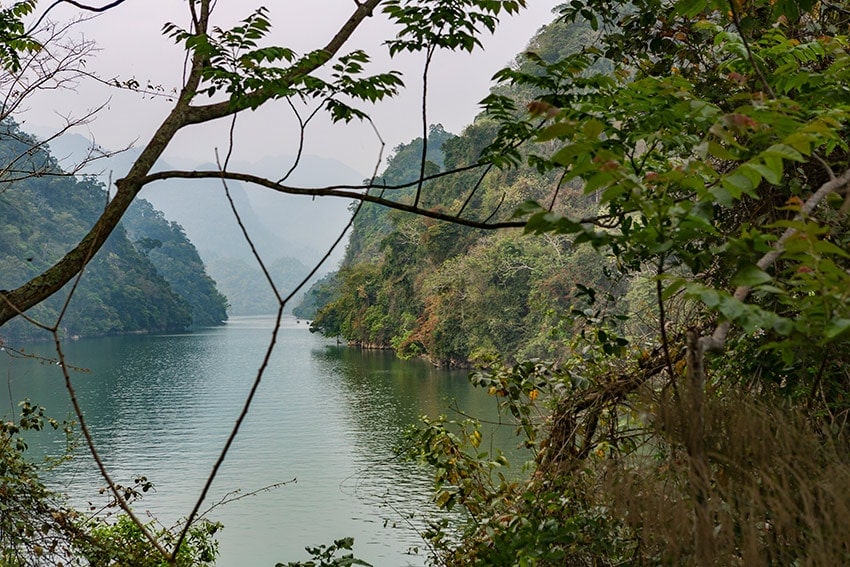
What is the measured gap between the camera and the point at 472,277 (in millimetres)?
22328

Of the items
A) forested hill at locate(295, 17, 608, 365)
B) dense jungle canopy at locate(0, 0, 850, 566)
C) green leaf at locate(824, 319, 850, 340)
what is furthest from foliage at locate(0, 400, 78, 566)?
forested hill at locate(295, 17, 608, 365)

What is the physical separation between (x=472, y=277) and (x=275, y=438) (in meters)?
8.82

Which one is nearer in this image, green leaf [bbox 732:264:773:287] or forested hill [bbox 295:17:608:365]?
green leaf [bbox 732:264:773:287]

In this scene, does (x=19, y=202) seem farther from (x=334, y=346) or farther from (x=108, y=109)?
(x=108, y=109)

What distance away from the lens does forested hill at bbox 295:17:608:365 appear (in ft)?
65.7

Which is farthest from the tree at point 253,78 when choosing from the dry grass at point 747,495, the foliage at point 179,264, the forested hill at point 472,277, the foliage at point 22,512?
the foliage at point 179,264

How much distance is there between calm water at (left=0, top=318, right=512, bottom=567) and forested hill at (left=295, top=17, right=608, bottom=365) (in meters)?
1.48

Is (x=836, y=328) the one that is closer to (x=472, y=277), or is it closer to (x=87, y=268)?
(x=472, y=277)

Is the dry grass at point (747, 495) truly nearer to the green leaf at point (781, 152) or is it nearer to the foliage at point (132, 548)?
the green leaf at point (781, 152)

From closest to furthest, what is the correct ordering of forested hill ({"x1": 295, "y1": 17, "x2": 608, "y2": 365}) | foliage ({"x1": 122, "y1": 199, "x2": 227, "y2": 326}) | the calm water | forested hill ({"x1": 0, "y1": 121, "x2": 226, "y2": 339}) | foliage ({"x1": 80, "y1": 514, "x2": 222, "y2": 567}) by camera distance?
foliage ({"x1": 80, "y1": 514, "x2": 222, "y2": 567}), the calm water, forested hill ({"x1": 295, "y1": 17, "x2": 608, "y2": 365}), forested hill ({"x1": 0, "y1": 121, "x2": 226, "y2": 339}), foliage ({"x1": 122, "y1": 199, "x2": 227, "y2": 326})

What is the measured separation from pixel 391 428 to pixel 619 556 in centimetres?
1387

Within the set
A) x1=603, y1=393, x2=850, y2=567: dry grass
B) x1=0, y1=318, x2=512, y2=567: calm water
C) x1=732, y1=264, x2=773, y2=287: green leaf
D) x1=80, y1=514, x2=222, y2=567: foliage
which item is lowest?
x1=0, y1=318, x2=512, y2=567: calm water

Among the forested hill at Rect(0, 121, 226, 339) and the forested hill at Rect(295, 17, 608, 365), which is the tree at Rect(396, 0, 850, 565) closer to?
the forested hill at Rect(295, 17, 608, 365)

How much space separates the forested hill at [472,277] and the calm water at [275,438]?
1.48m
